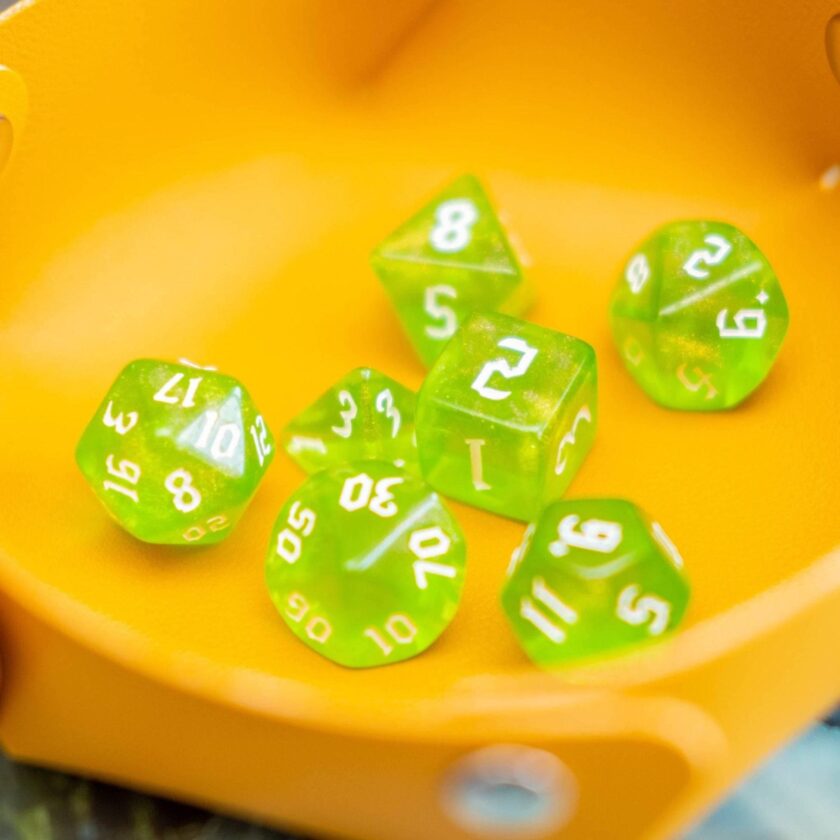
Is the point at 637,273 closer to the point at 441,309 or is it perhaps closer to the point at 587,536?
the point at 441,309

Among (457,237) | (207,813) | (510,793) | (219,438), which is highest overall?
(457,237)

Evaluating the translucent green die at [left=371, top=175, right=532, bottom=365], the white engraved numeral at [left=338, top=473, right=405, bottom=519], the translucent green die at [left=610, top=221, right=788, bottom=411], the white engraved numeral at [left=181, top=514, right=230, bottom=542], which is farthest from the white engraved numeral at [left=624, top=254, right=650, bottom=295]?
the white engraved numeral at [left=181, top=514, right=230, bottom=542]

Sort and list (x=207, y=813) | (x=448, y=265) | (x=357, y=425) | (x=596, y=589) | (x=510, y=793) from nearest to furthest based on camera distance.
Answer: (x=510, y=793), (x=596, y=589), (x=207, y=813), (x=357, y=425), (x=448, y=265)

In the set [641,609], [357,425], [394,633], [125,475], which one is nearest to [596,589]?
[641,609]

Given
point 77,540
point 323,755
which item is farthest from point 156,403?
point 323,755

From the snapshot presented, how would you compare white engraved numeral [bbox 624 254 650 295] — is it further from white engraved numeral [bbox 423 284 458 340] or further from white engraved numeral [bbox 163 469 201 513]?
white engraved numeral [bbox 163 469 201 513]

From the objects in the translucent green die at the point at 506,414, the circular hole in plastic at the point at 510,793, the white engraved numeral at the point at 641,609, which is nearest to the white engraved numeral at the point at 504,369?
the translucent green die at the point at 506,414

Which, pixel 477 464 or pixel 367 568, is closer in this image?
pixel 367 568
